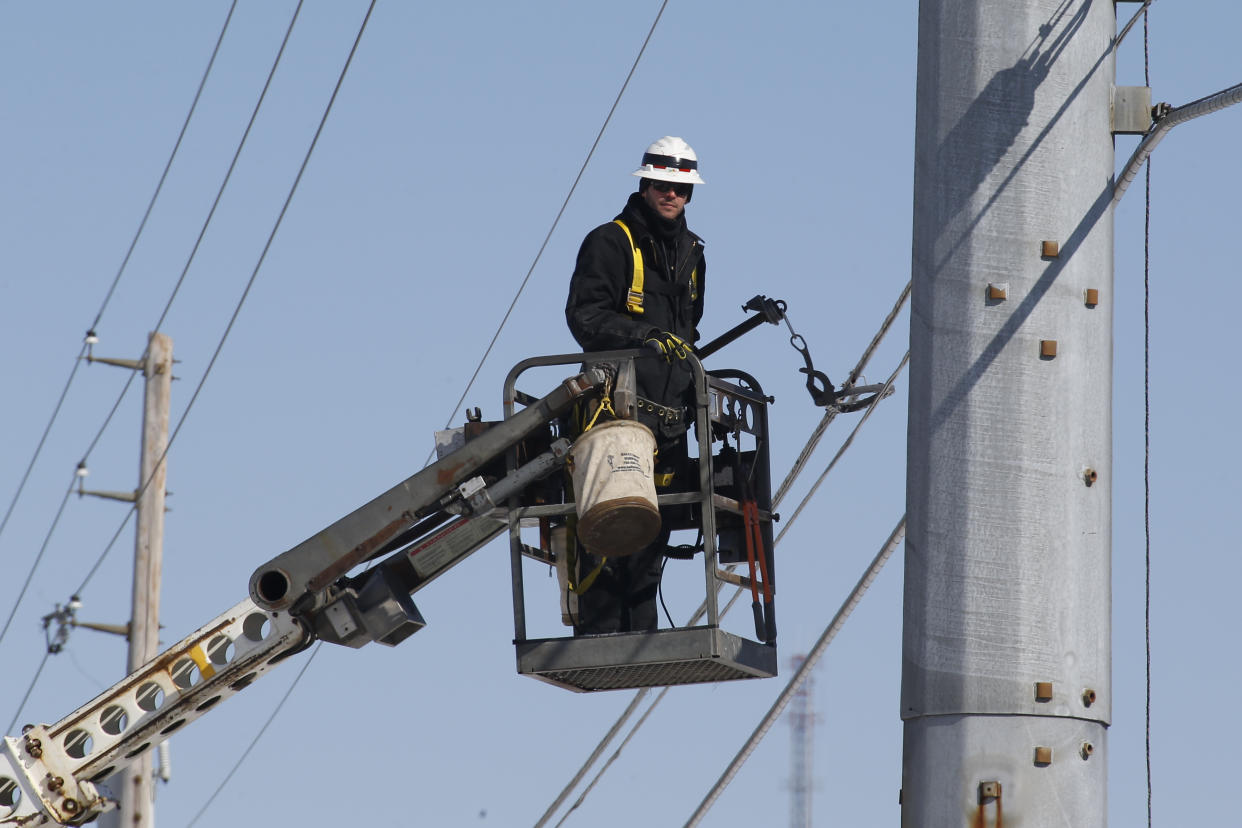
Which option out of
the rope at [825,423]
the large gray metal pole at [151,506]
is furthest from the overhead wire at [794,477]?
the large gray metal pole at [151,506]

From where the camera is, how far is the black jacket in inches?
342

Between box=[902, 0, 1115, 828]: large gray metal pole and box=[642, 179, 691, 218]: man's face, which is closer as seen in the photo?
box=[902, 0, 1115, 828]: large gray metal pole

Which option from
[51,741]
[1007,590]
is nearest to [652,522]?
[1007,590]

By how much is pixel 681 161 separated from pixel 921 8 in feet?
9.72

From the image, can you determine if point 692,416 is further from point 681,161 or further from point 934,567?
point 934,567

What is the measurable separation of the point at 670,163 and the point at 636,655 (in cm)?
248

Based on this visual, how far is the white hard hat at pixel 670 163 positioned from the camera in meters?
9.05

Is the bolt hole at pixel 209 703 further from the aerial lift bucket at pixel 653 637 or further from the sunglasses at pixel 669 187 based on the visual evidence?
the sunglasses at pixel 669 187

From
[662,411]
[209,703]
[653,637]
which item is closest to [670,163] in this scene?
[662,411]

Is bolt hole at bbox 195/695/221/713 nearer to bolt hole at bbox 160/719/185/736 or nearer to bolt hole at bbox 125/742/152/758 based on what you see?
bolt hole at bbox 160/719/185/736

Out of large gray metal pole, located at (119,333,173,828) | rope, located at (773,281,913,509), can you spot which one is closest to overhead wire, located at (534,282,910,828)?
rope, located at (773,281,913,509)

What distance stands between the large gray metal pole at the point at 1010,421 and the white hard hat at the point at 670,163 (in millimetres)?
2967

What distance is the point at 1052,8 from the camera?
6035 mm

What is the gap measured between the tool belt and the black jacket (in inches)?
2.1
